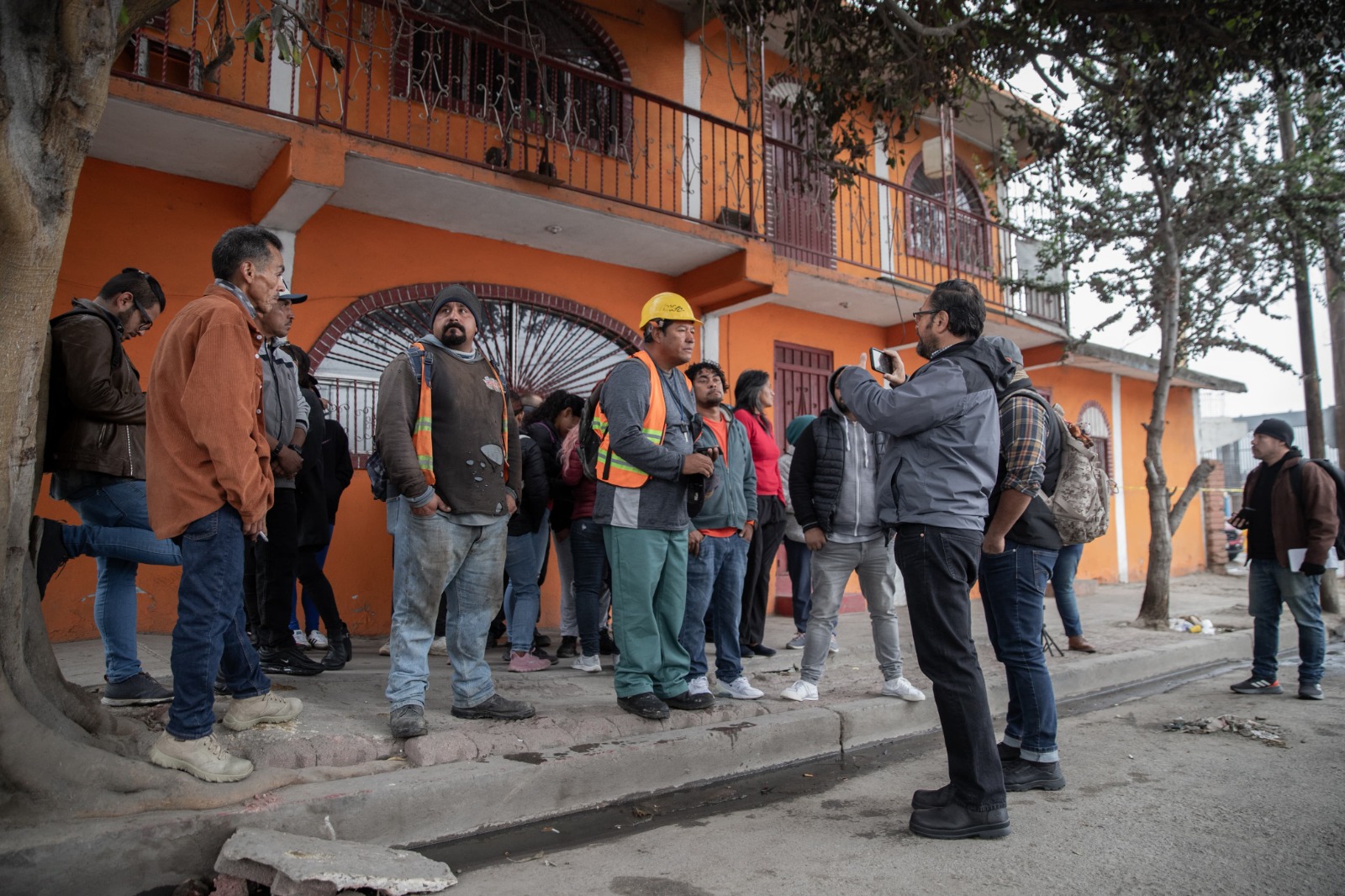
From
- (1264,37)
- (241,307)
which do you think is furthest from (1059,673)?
(241,307)

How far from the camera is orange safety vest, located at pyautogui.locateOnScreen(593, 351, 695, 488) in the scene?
4117 millimetres

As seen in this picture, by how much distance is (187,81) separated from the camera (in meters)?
6.86

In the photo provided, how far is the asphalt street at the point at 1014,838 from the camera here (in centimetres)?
278

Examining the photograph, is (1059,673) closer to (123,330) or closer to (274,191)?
(123,330)

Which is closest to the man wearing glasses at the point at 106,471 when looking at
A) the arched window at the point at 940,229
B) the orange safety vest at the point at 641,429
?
the orange safety vest at the point at 641,429

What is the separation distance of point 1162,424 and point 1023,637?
621cm

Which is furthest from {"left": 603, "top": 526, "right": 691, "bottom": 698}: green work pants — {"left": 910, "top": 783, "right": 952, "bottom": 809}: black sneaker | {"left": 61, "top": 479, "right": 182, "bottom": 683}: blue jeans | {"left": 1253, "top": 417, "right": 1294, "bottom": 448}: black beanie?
{"left": 1253, "top": 417, "right": 1294, "bottom": 448}: black beanie

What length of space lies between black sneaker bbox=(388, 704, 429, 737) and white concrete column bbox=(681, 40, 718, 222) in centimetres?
628

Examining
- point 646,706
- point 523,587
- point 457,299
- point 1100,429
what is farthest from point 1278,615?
point 1100,429

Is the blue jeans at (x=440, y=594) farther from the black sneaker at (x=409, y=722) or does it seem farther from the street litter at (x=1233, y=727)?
the street litter at (x=1233, y=727)

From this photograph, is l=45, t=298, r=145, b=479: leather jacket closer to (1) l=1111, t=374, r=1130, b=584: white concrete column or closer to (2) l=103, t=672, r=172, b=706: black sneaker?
(2) l=103, t=672, r=172, b=706: black sneaker

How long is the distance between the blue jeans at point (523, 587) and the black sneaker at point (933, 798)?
110 inches

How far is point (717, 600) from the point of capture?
→ 198 inches

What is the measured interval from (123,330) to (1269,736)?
5923mm
